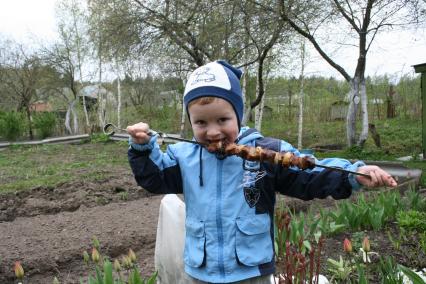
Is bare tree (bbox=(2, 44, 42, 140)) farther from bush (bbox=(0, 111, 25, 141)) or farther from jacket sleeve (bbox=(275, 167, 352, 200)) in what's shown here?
jacket sleeve (bbox=(275, 167, 352, 200))

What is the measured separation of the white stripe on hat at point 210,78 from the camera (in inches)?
75.2

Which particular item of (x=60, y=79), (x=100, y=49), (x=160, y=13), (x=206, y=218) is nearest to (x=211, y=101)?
(x=206, y=218)

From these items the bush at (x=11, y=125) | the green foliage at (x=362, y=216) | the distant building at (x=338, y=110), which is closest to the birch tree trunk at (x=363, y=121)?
the distant building at (x=338, y=110)

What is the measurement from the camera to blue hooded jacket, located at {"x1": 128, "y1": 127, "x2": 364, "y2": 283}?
184cm

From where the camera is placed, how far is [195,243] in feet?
6.35

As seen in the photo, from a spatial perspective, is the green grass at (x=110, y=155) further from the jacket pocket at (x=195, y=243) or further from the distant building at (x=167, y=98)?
the distant building at (x=167, y=98)

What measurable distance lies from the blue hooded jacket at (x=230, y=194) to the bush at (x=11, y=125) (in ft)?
61.5

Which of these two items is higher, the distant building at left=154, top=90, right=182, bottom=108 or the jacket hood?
the distant building at left=154, top=90, right=182, bottom=108

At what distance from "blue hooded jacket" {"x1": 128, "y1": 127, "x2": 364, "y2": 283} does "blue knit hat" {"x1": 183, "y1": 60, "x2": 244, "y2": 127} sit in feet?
0.59

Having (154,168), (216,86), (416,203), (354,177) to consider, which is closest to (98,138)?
(416,203)

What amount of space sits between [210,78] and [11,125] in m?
19.1

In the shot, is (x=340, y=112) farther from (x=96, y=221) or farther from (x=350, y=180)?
(x=350, y=180)

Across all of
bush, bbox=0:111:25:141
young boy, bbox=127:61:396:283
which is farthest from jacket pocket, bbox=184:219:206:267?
bush, bbox=0:111:25:141

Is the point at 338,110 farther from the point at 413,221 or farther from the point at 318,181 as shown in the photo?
the point at 318,181
